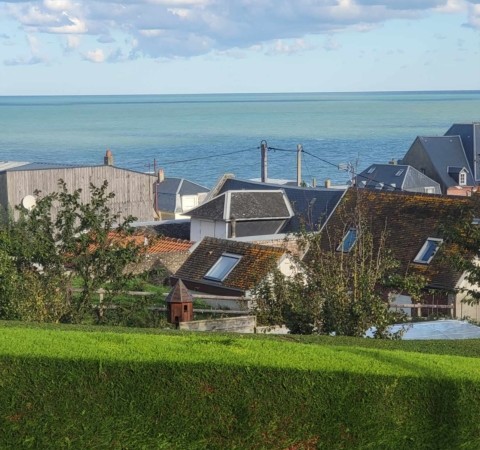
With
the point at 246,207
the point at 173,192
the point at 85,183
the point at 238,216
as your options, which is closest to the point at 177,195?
the point at 173,192

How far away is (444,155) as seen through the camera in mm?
86125

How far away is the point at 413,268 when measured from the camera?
3144 cm

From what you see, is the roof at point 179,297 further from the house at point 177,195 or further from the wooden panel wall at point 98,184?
the house at point 177,195

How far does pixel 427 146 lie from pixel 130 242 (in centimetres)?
6873

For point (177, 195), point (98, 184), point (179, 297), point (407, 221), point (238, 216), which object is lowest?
point (177, 195)

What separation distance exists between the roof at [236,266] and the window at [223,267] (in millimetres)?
142

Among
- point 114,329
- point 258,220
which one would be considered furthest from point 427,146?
point 114,329

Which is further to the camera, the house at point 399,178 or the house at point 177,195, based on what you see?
the house at point 177,195

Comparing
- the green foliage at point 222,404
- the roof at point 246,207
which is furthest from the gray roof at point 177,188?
the green foliage at point 222,404

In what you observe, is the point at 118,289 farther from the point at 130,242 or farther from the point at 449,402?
the point at 449,402

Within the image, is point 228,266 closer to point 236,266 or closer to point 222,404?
point 236,266

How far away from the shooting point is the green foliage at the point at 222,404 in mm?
8812

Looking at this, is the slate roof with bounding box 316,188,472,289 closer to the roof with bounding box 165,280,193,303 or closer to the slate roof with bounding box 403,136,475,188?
the roof with bounding box 165,280,193,303

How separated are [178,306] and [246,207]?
24982 millimetres
